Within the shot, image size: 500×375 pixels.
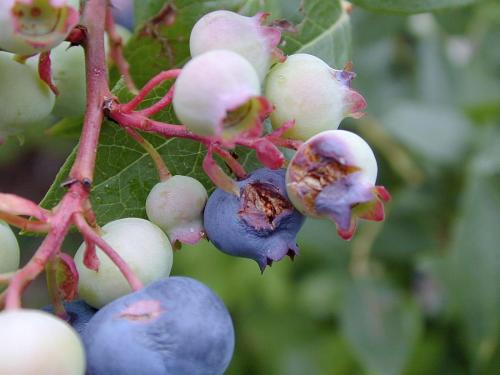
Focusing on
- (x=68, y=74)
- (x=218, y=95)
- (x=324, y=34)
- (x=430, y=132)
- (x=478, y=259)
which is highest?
(x=218, y=95)

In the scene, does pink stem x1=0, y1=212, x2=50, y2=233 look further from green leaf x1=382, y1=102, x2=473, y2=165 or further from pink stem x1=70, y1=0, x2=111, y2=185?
green leaf x1=382, y1=102, x2=473, y2=165

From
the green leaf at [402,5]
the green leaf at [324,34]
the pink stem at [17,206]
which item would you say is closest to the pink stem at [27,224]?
the pink stem at [17,206]

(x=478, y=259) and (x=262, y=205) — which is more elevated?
(x=262, y=205)

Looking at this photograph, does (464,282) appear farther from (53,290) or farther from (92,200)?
(53,290)

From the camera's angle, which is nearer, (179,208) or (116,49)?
(179,208)

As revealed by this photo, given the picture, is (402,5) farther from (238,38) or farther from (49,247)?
(49,247)

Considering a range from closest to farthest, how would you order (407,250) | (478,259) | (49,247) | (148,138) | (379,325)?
(49,247), (148,138), (478,259), (379,325), (407,250)

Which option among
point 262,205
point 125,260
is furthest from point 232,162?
point 125,260

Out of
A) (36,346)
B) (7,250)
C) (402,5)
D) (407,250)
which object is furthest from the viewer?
(407,250)

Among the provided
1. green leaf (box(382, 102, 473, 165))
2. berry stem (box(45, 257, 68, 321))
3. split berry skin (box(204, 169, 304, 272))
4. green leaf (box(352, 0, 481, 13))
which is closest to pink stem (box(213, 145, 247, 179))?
split berry skin (box(204, 169, 304, 272))
